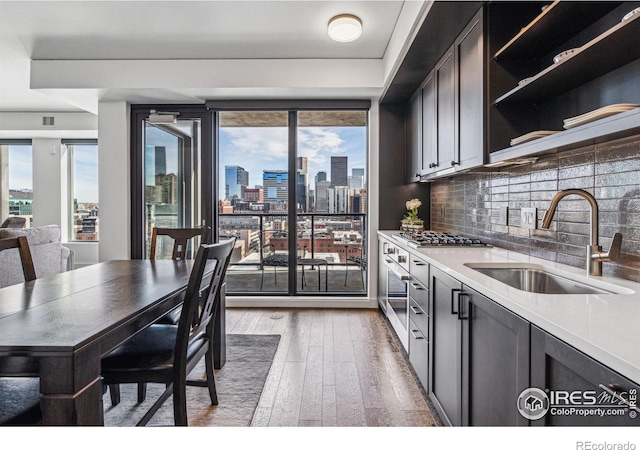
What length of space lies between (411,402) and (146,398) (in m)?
1.58

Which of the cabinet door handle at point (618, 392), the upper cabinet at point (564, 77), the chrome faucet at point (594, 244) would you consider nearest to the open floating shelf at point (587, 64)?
the upper cabinet at point (564, 77)

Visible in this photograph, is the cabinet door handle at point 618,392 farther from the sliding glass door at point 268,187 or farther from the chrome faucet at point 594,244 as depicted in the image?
the sliding glass door at point 268,187

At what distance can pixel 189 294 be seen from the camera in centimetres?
164

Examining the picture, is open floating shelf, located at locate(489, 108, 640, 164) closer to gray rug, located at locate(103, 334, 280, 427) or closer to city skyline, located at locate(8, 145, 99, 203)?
gray rug, located at locate(103, 334, 280, 427)

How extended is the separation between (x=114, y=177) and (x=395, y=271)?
3.31 metres

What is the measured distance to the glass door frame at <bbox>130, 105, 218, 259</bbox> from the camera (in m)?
4.30

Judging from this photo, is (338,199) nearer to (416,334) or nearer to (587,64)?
(416,334)

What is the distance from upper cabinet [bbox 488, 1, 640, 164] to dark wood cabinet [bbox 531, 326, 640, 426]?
28.5 inches

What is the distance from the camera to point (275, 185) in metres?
4.51

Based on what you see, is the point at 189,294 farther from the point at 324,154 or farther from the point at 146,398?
the point at 324,154

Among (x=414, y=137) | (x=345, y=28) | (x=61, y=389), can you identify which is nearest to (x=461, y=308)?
(x=61, y=389)

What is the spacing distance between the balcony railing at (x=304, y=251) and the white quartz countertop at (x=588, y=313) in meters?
2.85

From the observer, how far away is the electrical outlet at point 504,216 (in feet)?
8.16

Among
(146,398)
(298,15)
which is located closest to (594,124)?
(298,15)
